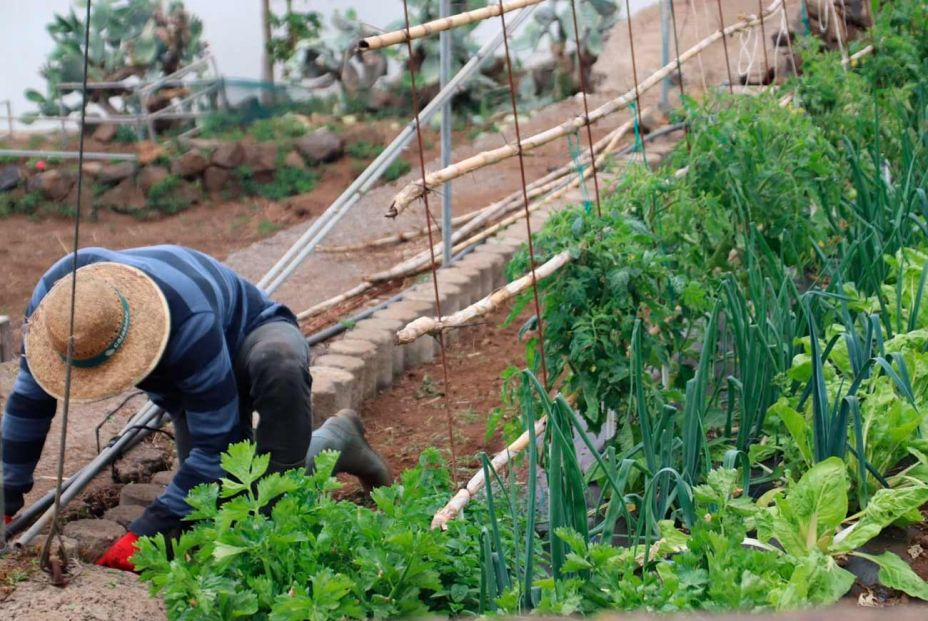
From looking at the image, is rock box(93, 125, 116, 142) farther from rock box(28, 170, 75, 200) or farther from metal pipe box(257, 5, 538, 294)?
metal pipe box(257, 5, 538, 294)

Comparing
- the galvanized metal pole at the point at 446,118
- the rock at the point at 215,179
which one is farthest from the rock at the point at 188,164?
the galvanized metal pole at the point at 446,118

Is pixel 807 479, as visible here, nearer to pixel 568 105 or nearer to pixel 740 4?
pixel 568 105

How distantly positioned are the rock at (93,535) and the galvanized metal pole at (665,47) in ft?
15.3

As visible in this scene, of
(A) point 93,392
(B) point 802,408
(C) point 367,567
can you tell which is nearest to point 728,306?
(B) point 802,408

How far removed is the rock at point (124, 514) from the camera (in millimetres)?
3344

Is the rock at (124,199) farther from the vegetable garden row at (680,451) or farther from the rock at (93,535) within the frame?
the rock at (93,535)

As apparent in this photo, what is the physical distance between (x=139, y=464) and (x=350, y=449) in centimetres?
67

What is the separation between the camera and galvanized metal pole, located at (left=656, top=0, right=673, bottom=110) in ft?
24.0

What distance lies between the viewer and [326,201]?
8.66 metres

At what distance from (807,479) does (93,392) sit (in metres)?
1.57

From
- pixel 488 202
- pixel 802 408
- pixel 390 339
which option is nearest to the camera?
pixel 802 408

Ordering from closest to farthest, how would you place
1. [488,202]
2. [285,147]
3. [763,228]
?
[763,228], [488,202], [285,147]

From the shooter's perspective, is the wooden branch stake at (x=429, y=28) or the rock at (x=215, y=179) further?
the rock at (x=215, y=179)

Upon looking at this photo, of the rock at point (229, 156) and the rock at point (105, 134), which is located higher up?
the rock at point (105, 134)
